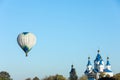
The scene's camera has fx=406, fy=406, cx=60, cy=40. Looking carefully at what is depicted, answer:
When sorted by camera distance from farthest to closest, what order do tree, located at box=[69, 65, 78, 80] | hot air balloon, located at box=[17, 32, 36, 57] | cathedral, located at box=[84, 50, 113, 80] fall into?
tree, located at box=[69, 65, 78, 80] < cathedral, located at box=[84, 50, 113, 80] < hot air balloon, located at box=[17, 32, 36, 57]

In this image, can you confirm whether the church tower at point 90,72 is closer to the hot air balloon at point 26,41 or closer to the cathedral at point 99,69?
the cathedral at point 99,69

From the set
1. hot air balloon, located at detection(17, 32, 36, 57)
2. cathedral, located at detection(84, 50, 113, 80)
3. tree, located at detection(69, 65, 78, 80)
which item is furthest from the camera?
tree, located at detection(69, 65, 78, 80)

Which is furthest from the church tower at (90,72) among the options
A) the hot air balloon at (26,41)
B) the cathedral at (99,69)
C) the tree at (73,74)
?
the hot air balloon at (26,41)

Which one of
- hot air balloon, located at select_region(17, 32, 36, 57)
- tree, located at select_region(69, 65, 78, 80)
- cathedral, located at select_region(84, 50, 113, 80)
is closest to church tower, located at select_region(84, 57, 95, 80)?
cathedral, located at select_region(84, 50, 113, 80)

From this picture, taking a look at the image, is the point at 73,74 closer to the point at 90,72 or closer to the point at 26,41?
the point at 90,72

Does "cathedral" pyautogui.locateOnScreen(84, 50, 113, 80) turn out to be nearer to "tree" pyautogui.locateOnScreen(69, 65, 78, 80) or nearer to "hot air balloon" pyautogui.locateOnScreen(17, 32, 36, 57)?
"tree" pyautogui.locateOnScreen(69, 65, 78, 80)

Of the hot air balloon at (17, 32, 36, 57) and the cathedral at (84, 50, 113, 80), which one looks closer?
the hot air balloon at (17, 32, 36, 57)

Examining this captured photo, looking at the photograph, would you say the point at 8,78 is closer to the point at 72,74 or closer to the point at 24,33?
the point at 72,74

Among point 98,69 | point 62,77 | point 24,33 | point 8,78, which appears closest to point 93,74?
point 98,69

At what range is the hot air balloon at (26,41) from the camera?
4250cm

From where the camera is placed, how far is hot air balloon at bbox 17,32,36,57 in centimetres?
4250

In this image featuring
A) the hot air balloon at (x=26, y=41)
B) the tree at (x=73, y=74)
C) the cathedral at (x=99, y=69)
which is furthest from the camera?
the tree at (x=73, y=74)

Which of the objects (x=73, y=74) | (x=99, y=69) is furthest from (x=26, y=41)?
(x=73, y=74)

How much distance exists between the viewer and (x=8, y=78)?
11338cm
